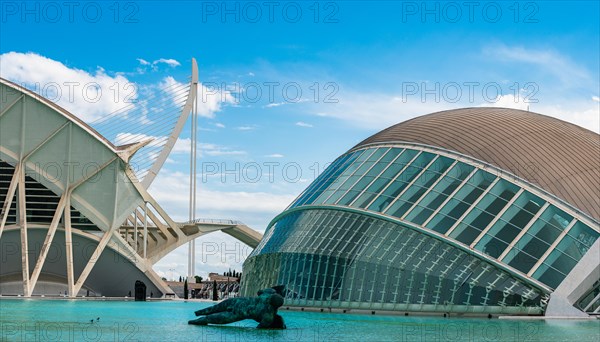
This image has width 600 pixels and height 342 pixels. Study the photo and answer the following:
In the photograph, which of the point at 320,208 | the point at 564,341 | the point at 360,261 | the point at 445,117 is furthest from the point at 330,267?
the point at 564,341

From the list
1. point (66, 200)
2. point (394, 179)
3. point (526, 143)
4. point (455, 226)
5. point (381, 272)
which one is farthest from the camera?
point (66, 200)

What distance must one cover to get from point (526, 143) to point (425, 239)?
7.58 metres

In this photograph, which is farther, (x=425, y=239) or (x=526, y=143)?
(x=526, y=143)

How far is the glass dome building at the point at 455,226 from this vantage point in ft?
96.4

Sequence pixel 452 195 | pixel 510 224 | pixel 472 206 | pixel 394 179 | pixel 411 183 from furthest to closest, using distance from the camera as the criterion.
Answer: pixel 394 179 < pixel 411 183 < pixel 452 195 < pixel 472 206 < pixel 510 224

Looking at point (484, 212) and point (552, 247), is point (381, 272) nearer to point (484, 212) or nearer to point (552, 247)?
point (484, 212)

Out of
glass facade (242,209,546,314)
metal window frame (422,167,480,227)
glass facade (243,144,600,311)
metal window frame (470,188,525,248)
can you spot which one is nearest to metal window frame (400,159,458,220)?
glass facade (243,144,600,311)

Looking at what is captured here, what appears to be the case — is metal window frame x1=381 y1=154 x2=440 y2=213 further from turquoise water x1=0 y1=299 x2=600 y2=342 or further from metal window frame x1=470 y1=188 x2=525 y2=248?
turquoise water x1=0 y1=299 x2=600 y2=342

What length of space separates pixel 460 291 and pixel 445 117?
44.2 ft

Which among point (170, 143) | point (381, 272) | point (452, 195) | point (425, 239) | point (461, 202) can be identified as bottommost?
point (381, 272)

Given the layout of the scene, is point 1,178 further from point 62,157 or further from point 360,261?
point 360,261

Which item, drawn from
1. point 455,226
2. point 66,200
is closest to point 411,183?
point 455,226

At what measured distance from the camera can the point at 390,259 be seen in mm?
31719

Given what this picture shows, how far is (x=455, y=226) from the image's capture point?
31016 mm
